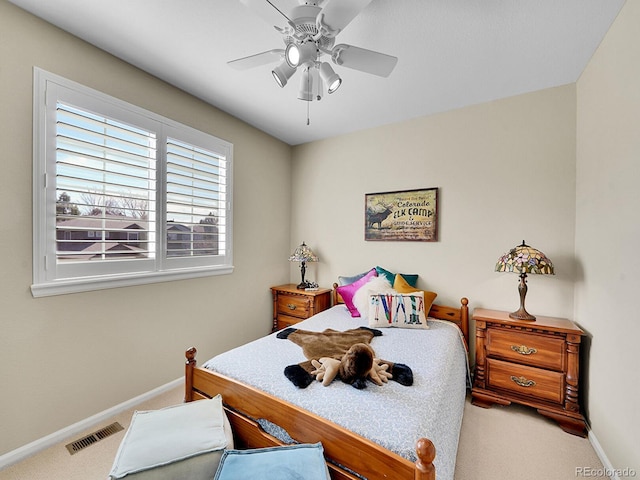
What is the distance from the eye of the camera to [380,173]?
3.21 m

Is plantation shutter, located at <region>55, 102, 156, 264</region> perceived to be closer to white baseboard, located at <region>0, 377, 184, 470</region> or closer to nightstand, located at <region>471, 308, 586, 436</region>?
white baseboard, located at <region>0, 377, 184, 470</region>

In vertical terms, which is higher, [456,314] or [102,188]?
[102,188]

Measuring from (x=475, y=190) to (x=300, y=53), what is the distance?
6.85 feet

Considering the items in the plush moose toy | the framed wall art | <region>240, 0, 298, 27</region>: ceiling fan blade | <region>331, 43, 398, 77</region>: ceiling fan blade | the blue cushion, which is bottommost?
the blue cushion

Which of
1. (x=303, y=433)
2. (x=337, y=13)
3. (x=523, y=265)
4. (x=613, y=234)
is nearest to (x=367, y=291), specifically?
(x=523, y=265)

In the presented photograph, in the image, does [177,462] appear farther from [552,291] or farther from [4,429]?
[552,291]

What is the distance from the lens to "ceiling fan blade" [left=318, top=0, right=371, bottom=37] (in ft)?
4.07

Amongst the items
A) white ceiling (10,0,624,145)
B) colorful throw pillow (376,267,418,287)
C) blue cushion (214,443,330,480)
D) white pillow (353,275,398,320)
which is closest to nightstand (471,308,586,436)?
colorful throw pillow (376,267,418,287)

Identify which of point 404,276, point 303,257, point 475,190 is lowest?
point 404,276

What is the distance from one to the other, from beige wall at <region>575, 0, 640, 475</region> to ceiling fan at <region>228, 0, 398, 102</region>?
1.35m

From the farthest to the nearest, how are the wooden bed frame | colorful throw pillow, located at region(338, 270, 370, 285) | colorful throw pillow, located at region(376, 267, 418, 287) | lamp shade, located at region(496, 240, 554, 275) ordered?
colorful throw pillow, located at region(338, 270, 370, 285) → colorful throw pillow, located at region(376, 267, 418, 287) → lamp shade, located at region(496, 240, 554, 275) → the wooden bed frame

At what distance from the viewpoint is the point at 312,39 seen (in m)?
1.50

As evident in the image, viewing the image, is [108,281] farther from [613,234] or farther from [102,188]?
[613,234]

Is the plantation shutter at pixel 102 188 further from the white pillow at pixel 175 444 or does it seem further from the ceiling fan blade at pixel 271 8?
the ceiling fan blade at pixel 271 8
